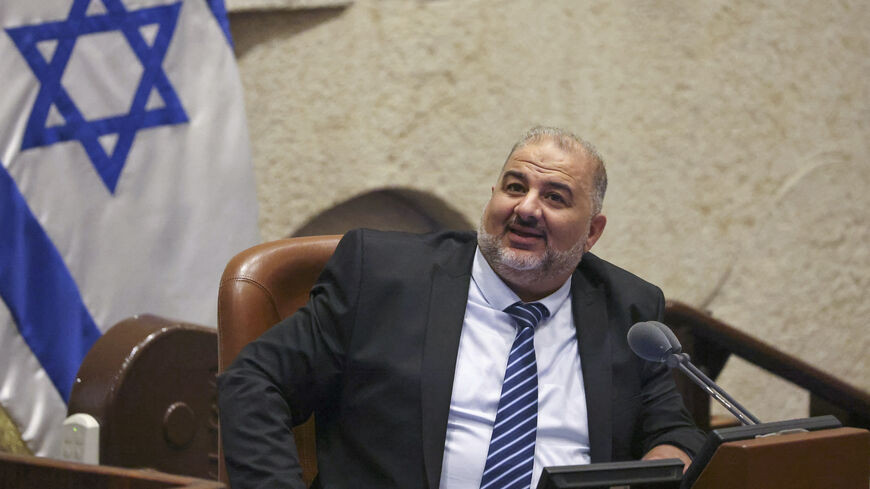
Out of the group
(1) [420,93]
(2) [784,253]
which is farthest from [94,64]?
(2) [784,253]

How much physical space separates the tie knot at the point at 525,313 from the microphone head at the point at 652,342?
0.40 metres

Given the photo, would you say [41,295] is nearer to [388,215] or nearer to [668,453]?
[388,215]

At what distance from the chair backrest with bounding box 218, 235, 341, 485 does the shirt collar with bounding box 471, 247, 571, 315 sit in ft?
0.92

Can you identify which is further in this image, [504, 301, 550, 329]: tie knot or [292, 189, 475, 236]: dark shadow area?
[292, 189, 475, 236]: dark shadow area

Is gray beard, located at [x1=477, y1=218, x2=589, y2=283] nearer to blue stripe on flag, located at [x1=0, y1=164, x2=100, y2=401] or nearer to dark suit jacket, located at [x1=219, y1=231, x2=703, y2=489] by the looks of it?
dark suit jacket, located at [x1=219, y1=231, x2=703, y2=489]

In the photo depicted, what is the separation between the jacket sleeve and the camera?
1.57 m

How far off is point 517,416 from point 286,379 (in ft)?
1.37

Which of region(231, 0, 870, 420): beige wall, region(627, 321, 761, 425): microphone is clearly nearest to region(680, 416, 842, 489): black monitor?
region(627, 321, 761, 425): microphone

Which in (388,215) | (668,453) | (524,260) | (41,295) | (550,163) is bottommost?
(388,215)

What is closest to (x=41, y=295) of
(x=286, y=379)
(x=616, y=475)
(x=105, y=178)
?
(x=105, y=178)

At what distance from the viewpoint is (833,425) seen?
4.39 feet

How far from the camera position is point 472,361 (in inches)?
71.5

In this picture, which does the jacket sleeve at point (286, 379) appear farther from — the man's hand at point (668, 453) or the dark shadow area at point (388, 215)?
the dark shadow area at point (388, 215)

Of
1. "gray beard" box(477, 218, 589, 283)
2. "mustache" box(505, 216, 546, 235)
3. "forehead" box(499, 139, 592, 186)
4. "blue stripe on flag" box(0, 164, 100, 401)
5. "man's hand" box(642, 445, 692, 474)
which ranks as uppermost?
"forehead" box(499, 139, 592, 186)
